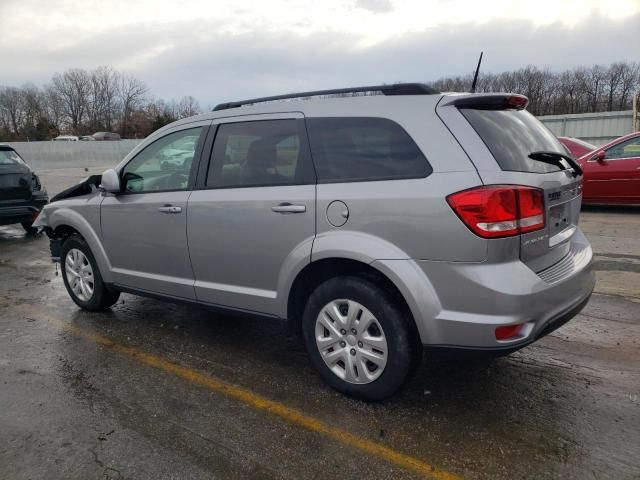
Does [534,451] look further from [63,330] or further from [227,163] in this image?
[63,330]

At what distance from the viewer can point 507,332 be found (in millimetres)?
2654

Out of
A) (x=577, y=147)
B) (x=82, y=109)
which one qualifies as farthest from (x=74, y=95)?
(x=577, y=147)

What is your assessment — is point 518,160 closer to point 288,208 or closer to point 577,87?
point 288,208

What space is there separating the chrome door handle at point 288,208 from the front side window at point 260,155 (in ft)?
0.53

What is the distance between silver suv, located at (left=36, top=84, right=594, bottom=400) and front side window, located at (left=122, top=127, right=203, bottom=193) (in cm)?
3

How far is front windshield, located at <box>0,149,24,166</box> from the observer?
8932 mm

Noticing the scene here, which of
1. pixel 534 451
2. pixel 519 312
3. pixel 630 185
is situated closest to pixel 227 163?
pixel 519 312

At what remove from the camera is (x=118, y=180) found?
14.1 feet

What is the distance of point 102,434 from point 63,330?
1994 millimetres

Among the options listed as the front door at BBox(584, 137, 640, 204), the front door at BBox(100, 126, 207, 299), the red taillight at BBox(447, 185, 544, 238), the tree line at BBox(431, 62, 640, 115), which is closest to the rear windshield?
the red taillight at BBox(447, 185, 544, 238)

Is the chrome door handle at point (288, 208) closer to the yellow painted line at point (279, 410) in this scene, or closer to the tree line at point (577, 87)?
the yellow painted line at point (279, 410)

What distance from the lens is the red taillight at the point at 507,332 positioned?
8.65 feet

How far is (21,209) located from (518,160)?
856 centimetres

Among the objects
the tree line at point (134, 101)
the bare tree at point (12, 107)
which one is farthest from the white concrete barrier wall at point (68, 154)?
the bare tree at point (12, 107)
